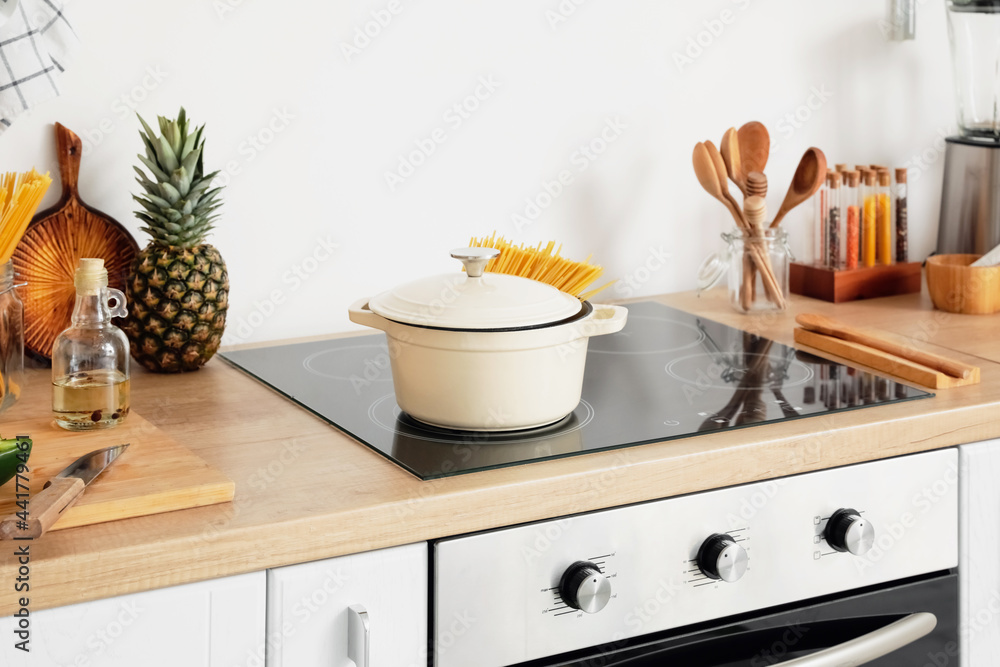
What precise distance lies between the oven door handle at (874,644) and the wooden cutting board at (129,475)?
63 centimetres

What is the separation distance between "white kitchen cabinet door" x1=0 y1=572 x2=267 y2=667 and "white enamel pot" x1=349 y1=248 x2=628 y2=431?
0.28 m

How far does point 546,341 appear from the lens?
3.38 ft

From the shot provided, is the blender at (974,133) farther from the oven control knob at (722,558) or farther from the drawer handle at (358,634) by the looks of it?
the drawer handle at (358,634)

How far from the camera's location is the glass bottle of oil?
1056 millimetres

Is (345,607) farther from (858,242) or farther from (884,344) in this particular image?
(858,242)

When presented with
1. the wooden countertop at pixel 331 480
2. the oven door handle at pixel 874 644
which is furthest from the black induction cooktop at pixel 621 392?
the oven door handle at pixel 874 644

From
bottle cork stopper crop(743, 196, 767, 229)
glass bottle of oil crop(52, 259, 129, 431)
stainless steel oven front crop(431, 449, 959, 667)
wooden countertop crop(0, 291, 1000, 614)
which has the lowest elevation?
stainless steel oven front crop(431, 449, 959, 667)

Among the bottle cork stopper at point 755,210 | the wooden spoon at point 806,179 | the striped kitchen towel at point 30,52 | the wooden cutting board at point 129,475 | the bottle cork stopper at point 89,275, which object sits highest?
the striped kitchen towel at point 30,52

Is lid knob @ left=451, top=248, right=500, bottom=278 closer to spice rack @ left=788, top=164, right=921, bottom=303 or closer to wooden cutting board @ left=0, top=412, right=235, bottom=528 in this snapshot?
wooden cutting board @ left=0, top=412, right=235, bottom=528

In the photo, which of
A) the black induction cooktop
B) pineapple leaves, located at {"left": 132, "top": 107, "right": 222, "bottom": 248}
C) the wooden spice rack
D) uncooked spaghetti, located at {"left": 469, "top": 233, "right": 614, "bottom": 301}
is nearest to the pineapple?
pineapple leaves, located at {"left": 132, "top": 107, "right": 222, "bottom": 248}

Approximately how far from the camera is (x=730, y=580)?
1.04 metres

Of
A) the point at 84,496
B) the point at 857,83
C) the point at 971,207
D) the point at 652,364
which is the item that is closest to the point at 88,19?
the point at 84,496

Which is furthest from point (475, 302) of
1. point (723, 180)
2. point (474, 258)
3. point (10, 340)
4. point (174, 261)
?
point (723, 180)

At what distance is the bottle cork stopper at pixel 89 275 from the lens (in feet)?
3.52
